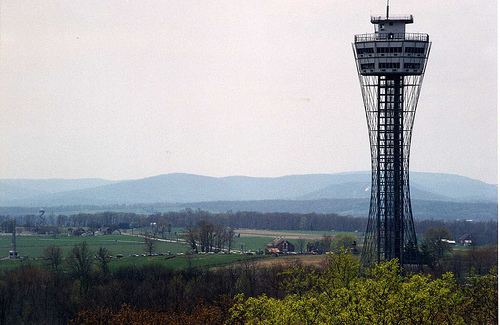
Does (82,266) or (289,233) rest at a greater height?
(289,233)

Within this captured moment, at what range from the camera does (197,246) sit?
114 metres

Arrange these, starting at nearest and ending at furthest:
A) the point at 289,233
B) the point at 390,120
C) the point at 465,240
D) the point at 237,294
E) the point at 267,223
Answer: the point at 237,294
the point at 390,120
the point at 465,240
the point at 289,233
the point at 267,223

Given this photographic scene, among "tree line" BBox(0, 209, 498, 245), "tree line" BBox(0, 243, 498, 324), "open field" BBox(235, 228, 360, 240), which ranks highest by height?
"tree line" BBox(0, 209, 498, 245)

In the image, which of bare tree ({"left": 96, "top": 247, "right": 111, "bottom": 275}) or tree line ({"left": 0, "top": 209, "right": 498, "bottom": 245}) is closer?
bare tree ({"left": 96, "top": 247, "right": 111, "bottom": 275})

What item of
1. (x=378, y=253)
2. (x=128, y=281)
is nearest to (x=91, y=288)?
(x=128, y=281)

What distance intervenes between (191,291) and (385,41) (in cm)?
2231

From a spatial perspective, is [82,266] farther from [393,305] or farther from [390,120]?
[393,305]

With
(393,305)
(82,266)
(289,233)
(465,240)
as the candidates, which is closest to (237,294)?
(393,305)

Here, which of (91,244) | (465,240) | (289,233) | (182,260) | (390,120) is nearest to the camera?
(390,120)

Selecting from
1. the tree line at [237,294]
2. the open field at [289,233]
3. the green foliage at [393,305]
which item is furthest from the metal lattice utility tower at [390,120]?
the open field at [289,233]

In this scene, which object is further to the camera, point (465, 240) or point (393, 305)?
point (465, 240)

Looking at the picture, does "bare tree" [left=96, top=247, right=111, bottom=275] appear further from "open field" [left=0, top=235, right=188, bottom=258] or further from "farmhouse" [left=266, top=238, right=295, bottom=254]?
"farmhouse" [left=266, top=238, right=295, bottom=254]

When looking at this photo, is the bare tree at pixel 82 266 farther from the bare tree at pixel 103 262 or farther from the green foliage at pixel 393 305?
the green foliage at pixel 393 305

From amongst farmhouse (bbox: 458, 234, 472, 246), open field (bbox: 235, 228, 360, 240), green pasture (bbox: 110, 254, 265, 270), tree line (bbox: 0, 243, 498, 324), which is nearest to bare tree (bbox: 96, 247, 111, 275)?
tree line (bbox: 0, 243, 498, 324)
